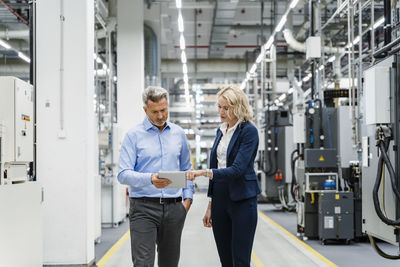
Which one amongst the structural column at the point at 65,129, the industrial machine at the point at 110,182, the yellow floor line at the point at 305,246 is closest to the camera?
the structural column at the point at 65,129

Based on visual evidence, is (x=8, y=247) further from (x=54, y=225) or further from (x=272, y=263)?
(x=272, y=263)

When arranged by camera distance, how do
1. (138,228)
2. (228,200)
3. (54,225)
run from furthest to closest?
(54,225), (228,200), (138,228)

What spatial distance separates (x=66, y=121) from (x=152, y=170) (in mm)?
3184

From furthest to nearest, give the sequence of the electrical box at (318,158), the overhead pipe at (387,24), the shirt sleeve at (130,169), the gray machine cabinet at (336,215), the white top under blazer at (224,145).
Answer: the electrical box at (318,158) → the gray machine cabinet at (336,215) → the overhead pipe at (387,24) → the white top under blazer at (224,145) → the shirt sleeve at (130,169)

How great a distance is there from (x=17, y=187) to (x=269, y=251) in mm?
3884

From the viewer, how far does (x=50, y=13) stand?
240 inches

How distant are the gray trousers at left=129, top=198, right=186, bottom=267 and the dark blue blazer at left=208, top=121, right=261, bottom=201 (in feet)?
1.09

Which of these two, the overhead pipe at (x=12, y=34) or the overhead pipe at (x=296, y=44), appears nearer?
the overhead pipe at (x=12, y=34)

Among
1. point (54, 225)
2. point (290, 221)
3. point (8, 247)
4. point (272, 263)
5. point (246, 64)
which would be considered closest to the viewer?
point (8, 247)

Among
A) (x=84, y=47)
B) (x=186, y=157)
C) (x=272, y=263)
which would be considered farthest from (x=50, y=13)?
(x=272, y=263)

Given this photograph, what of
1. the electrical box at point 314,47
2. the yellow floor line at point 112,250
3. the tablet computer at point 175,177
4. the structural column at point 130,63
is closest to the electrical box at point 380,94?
the tablet computer at point 175,177

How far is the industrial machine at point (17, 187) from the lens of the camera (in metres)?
4.32

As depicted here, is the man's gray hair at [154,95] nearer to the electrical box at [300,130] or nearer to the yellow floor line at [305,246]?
the yellow floor line at [305,246]

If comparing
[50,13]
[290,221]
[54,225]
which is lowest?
[290,221]
